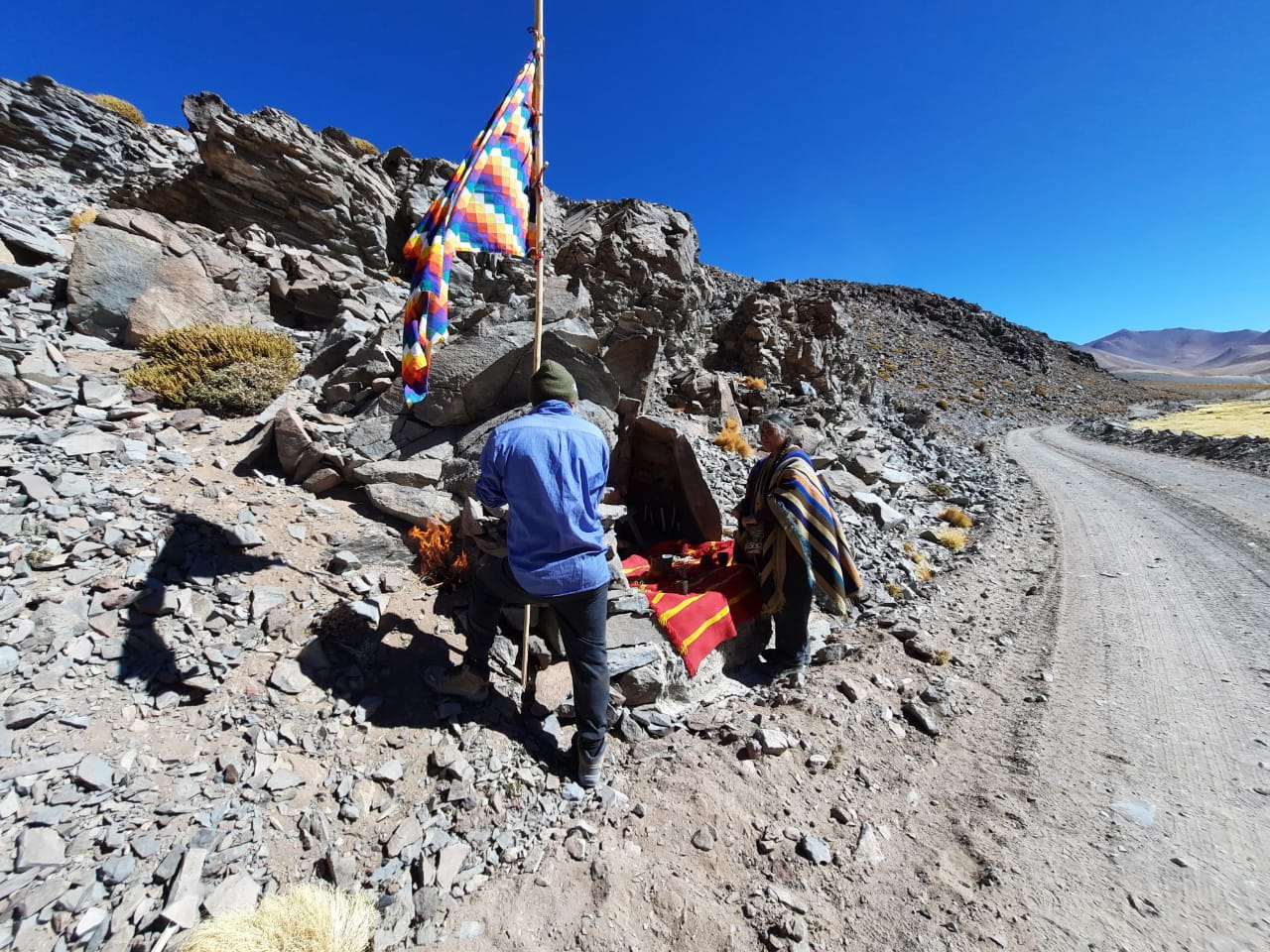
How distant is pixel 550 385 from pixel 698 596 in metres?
2.67

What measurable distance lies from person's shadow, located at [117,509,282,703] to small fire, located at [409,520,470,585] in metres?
1.10

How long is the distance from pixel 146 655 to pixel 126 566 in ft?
2.88

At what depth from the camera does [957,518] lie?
907 centimetres

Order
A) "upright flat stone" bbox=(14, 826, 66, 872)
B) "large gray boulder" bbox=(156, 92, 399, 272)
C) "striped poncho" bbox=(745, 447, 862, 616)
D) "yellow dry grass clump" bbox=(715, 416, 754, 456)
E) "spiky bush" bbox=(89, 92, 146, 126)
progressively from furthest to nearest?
1. "spiky bush" bbox=(89, 92, 146, 126)
2. "large gray boulder" bbox=(156, 92, 399, 272)
3. "yellow dry grass clump" bbox=(715, 416, 754, 456)
4. "striped poncho" bbox=(745, 447, 862, 616)
5. "upright flat stone" bbox=(14, 826, 66, 872)

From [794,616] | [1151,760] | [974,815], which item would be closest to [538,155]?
[794,616]

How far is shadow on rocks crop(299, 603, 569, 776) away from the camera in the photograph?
10.8 ft

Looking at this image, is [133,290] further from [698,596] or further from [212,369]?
[698,596]

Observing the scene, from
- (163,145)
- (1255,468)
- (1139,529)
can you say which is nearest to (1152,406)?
(1255,468)

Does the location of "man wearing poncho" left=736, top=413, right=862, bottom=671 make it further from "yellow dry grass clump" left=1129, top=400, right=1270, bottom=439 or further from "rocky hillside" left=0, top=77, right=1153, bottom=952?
"yellow dry grass clump" left=1129, top=400, right=1270, bottom=439

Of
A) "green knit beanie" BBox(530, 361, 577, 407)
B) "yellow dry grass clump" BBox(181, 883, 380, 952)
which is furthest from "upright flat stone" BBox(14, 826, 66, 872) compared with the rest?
"green knit beanie" BBox(530, 361, 577, 407)

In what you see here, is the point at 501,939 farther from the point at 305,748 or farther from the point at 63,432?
the point at 63,432

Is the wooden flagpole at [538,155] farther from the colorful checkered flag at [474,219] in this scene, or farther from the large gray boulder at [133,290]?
the large gray boulder at [133,290]

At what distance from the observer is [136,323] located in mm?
6230

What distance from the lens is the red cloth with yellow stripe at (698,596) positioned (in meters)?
4.35
